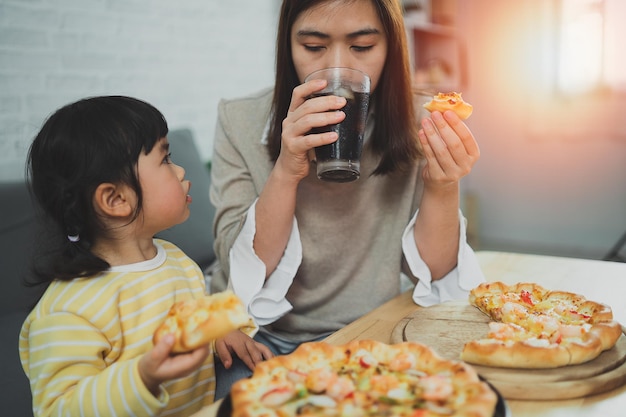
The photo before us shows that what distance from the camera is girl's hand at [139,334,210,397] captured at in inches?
31.0

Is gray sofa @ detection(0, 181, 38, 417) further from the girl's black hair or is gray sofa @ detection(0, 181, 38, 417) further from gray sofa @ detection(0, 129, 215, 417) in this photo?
the girl's black hair

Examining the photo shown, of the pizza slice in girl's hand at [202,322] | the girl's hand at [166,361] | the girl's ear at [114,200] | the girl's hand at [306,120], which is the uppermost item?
the girl's hand at [306,120]

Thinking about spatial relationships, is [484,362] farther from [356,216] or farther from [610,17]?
[610,17]

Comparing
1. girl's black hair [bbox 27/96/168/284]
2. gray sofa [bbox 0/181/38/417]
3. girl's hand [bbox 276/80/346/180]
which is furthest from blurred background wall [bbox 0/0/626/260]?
girl's hand [bbox 276/80/346/180]

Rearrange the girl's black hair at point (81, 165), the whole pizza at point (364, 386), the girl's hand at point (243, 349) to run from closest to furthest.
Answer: the whole pizza at point (364, 386) → the girl's black hair at point (81, 165) → the girl's hand at point (243, 349)

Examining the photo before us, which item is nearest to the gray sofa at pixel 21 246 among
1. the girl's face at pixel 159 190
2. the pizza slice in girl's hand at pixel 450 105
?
the girl's face at pixel 159 190

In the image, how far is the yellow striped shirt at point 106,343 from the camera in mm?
836

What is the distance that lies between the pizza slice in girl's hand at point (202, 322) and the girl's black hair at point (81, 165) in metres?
0.27

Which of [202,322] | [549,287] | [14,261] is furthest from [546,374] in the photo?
[14,261]

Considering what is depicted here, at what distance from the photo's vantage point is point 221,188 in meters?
1.65

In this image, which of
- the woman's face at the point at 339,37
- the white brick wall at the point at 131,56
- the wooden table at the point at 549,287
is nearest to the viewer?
the wooden table at the point at 549,287

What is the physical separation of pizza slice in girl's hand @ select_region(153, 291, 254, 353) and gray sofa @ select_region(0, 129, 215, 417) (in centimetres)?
50

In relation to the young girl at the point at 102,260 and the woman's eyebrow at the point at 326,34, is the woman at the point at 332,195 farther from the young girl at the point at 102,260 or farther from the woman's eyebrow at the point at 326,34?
the young girl at the point at 102,260

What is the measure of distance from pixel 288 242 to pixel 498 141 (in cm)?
404
